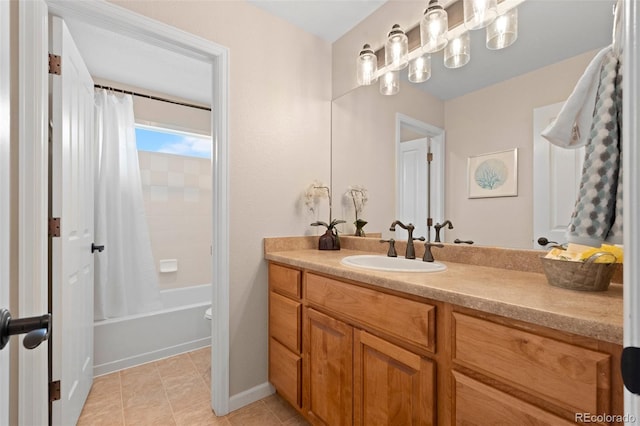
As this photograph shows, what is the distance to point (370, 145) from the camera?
2.01 m

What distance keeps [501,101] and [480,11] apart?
1.36 ft

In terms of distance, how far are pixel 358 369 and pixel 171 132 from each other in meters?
2.86

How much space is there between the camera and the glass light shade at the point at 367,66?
1.84 meters

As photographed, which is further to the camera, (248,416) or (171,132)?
(171,132)

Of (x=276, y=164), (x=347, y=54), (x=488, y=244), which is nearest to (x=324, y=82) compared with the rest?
(x=347, y=54)

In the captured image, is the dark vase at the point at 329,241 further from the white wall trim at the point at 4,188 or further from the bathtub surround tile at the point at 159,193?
the bathtub surround tile at the point at 159,193

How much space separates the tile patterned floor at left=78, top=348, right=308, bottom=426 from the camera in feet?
5.21

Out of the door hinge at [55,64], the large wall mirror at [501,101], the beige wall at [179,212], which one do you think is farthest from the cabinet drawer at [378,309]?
the beige wall at [179,212]

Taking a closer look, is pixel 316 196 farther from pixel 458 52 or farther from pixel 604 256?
pixel 604 256

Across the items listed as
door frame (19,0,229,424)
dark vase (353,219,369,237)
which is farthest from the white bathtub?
dark vase (353,219,369,237)

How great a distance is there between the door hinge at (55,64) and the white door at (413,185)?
5.83 ft

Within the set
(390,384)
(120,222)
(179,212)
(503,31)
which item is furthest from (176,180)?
(503,31)

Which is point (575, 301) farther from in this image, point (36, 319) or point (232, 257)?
point (232, 257)

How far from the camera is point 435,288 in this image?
2.96 ft
